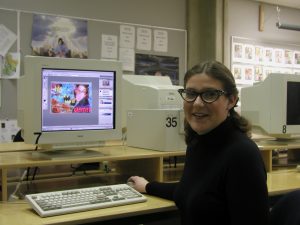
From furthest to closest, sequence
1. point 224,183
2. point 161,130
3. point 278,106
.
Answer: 1. point 278,106
2. point 161,130
3. point 224,183

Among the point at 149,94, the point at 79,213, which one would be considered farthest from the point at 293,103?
the point at 79,213

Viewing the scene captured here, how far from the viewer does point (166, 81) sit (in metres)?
2.50

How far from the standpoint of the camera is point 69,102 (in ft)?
5.73

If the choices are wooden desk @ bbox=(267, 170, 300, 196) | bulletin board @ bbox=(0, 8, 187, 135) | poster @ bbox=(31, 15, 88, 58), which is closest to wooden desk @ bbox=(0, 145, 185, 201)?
wooden desk @ bbox=(267, 170, 300, 196)

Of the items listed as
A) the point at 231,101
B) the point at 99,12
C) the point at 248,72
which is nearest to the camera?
the point at 231,101

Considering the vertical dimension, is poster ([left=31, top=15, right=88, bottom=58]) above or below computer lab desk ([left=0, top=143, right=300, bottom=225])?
above

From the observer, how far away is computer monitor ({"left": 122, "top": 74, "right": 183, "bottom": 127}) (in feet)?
7.07

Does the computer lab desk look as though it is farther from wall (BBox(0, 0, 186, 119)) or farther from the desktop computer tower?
wall (BBox(0, 0, 186, 119))

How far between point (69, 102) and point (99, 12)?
81.6 inches

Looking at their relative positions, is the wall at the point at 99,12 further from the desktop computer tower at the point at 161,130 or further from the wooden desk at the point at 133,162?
the desktop computer tower at the point at 161,130

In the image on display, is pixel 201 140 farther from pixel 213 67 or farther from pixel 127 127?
pixel 127 127

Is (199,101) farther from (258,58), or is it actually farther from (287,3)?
(287,3)

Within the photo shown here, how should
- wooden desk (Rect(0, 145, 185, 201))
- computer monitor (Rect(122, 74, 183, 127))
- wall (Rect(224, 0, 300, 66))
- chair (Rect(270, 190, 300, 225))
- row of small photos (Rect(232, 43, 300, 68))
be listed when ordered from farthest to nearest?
row of small photos (Rect(232, 43, 300, 68)) < wall (Rect(224, 0, 300, 66)) < computer monitor (Rect(122, 74, 183, 127)) < wooden desk (Rect(0, 145, 185, 201)) < chair (Rect(270, 190, 300, 225))

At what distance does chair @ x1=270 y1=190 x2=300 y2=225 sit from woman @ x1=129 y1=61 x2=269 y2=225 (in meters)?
0.03
